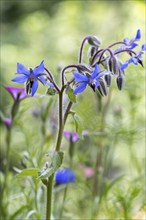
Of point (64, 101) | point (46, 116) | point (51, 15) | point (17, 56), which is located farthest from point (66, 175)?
point (51, 15)

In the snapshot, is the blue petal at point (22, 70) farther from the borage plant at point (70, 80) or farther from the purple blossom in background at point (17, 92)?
the purple blossom in background at point (17, 92)

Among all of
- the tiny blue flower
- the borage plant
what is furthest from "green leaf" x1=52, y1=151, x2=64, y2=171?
the tiny blue flower

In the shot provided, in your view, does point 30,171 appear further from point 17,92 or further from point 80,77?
point 17,92

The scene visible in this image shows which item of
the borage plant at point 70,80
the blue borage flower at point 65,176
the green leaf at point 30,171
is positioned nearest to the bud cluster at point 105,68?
the borage plant at point 70,80

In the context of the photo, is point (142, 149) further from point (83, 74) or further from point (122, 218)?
point (83, 74)

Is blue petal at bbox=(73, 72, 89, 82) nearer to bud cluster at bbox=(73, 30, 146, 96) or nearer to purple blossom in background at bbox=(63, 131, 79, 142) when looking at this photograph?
bud cluster at bbox=(73, 30, 146, 96)

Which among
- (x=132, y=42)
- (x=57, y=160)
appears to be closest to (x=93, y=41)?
(x=132, y=42)
